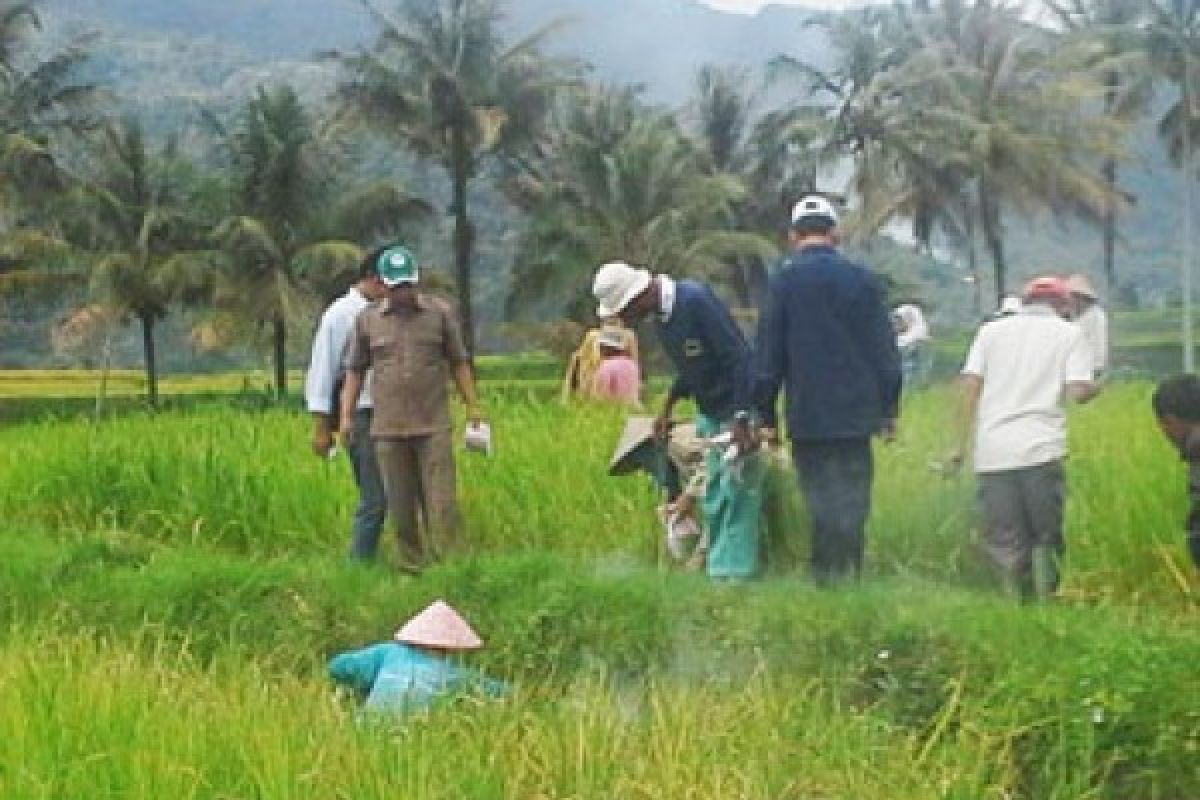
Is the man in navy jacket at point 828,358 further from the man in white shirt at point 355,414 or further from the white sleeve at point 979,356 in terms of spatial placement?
the man in white shirt at point 355,414

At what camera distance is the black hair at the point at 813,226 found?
5.56 meters

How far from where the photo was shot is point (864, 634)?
5.05 metres

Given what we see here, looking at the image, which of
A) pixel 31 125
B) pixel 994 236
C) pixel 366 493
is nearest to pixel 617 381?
pixel 366 493

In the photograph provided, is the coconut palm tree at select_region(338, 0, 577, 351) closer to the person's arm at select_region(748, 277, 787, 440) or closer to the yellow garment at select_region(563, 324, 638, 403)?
the yellow garment at select_region(563, 324, 638, 403)

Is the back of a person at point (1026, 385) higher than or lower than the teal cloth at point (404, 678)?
higher

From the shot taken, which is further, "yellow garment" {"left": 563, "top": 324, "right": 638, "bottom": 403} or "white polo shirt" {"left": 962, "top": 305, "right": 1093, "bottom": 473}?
"yellow garment" {"left": 563, "top": 324, "right": 638, "bottom": 403}

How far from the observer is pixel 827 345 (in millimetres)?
5535

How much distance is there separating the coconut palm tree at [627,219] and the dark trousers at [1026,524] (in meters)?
22.2

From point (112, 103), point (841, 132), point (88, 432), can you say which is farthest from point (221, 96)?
point (88, 432)

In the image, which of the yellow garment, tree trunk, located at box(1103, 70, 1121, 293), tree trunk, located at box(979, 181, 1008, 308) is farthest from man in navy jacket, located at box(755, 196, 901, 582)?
tree trunk, located at box(1103, 70, 1121, 293)

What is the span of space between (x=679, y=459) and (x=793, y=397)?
2.78 ft

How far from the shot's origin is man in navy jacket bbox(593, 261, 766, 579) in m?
5.79

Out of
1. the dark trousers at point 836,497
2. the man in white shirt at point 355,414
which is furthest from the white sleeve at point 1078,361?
the man in white shirt at point 355,414

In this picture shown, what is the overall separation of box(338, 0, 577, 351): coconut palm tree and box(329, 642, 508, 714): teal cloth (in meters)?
24.9
